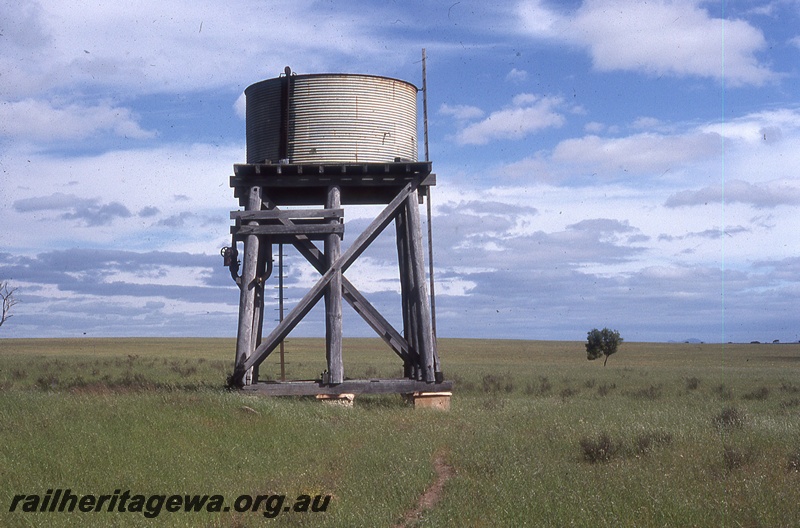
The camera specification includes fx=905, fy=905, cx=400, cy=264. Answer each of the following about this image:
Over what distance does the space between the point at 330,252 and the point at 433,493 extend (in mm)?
8332

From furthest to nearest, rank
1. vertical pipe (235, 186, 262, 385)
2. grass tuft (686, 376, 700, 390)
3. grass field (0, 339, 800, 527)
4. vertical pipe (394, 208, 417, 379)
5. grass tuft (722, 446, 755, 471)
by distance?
grass tuft (686, 376, 700, 390) → vertical pipe (394, 208, 417, 379) → vertical pipe (235, 186, 262, 385) → grass tuft (722, 446, 755, 471) → grass field (0, 339, 800, 527)

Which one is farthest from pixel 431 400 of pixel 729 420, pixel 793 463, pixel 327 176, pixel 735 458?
pixel 793 463

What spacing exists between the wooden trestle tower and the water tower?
0.06ft

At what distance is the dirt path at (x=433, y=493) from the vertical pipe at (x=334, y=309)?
551 centimetres

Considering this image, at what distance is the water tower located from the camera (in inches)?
650

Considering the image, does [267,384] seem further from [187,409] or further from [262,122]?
[262,122]

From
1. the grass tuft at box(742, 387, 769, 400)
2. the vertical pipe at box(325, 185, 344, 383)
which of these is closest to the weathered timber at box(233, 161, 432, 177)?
the vertical pipe at box(325, 185, 344, 383)

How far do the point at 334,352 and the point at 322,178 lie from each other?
10.7 feet

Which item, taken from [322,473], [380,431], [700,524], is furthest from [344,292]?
[700,524]

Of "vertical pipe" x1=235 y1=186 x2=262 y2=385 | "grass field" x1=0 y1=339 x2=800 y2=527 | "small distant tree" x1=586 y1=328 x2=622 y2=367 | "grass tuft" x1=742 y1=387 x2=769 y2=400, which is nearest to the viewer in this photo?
"grass field" x1=0 y1=339 x2=800 y2=527

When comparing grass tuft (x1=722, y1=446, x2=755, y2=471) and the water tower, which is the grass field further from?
the water tower

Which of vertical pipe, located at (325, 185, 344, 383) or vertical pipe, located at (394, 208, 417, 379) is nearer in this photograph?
vertical pipe, located at (325, 185, 344, 383)

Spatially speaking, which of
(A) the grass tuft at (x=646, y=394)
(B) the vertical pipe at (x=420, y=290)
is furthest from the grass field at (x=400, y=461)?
(A) the grass tuft at (x=646, y=394)

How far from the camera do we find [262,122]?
17453mm
